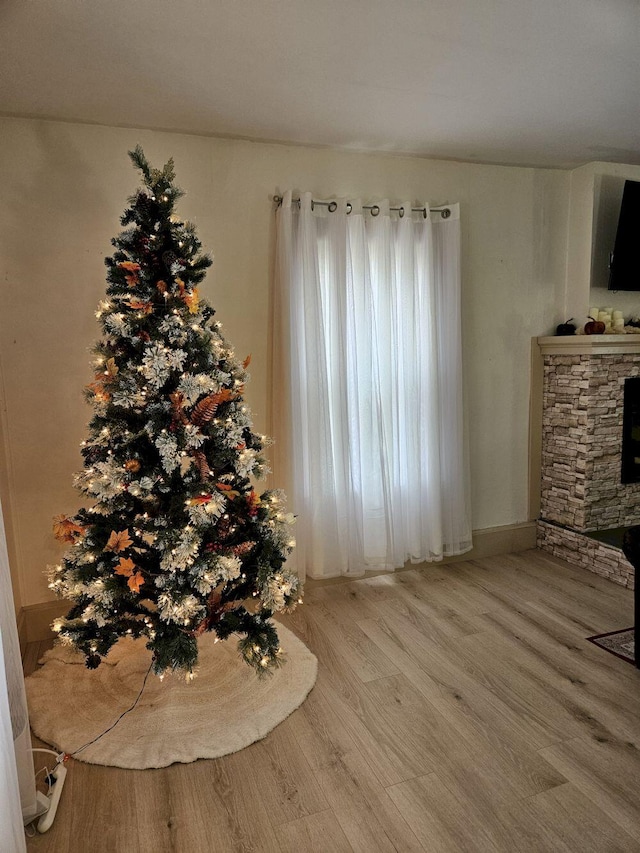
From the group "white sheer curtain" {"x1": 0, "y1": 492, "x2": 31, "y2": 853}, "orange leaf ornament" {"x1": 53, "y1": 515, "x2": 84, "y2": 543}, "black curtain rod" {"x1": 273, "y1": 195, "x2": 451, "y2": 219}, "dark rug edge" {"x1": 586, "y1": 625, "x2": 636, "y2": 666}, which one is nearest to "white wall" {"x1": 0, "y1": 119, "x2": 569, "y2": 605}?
"black curtain rod" {"x1": 273, "y1": 195, "x2": 451, "y2": 219}

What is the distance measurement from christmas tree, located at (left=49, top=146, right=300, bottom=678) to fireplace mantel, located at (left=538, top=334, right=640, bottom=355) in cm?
245

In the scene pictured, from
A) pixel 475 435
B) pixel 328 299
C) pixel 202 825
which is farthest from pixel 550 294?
pixel 202 825

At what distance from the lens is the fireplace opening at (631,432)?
12.9 feet

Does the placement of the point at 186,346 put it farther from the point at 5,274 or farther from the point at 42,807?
the point at 42,807

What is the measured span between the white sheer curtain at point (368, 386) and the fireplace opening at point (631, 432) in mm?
1148

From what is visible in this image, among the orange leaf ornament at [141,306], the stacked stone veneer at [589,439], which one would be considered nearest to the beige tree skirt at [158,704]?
the orange leaf ornament at [141,306]

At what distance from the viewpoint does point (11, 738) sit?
1430 millimetres

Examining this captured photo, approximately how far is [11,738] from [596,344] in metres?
3.65

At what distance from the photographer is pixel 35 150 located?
2.81 metres

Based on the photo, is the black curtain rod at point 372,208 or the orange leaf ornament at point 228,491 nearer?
the orange leaf ornament at point 228,491

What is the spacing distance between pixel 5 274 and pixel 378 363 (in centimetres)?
208

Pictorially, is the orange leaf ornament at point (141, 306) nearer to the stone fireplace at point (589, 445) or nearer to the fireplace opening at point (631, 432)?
the stone fireplace at point (589, 445)

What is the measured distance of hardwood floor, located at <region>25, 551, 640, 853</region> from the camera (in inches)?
70.1

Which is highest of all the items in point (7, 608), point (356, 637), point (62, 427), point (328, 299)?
point (328, 299)
